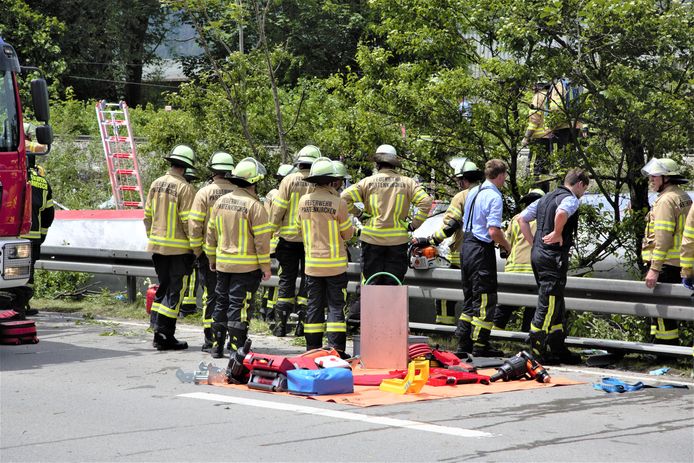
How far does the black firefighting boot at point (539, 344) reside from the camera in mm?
Result: 10023

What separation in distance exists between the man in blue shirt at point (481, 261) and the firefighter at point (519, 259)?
0.79 meters

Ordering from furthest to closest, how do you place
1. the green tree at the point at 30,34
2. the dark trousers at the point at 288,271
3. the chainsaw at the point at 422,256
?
the green tree at the point at 30,34 → the dark trousers at the point at 288,271 → the chainsaw at the point at 422,256

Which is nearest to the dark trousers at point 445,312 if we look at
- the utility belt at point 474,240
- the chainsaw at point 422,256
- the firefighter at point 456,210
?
the firefighter at point 456,210

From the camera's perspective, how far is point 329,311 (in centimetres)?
1030

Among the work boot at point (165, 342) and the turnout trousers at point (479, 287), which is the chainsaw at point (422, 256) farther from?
the work boot at point (165, 342)

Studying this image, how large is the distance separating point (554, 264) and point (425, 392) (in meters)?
2.18

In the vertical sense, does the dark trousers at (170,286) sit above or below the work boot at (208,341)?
above

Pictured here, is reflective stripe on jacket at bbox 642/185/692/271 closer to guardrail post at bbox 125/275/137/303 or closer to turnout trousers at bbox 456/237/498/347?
turnout trousers at bbox 456/237/498/347

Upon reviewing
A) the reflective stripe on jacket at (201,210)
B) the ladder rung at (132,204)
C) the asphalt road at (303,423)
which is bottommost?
the asphalt road at (303,423)

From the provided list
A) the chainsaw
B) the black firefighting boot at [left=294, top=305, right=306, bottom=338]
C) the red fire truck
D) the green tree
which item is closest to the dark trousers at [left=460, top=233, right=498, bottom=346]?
the chainsaw

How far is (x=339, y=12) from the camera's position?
3597 centimetres

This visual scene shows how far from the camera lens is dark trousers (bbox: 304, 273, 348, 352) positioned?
403 inches

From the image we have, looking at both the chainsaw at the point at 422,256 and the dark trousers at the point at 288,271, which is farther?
the dark trousers at the point at 288,271

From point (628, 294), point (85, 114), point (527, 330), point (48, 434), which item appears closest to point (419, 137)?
point (527, 330)
